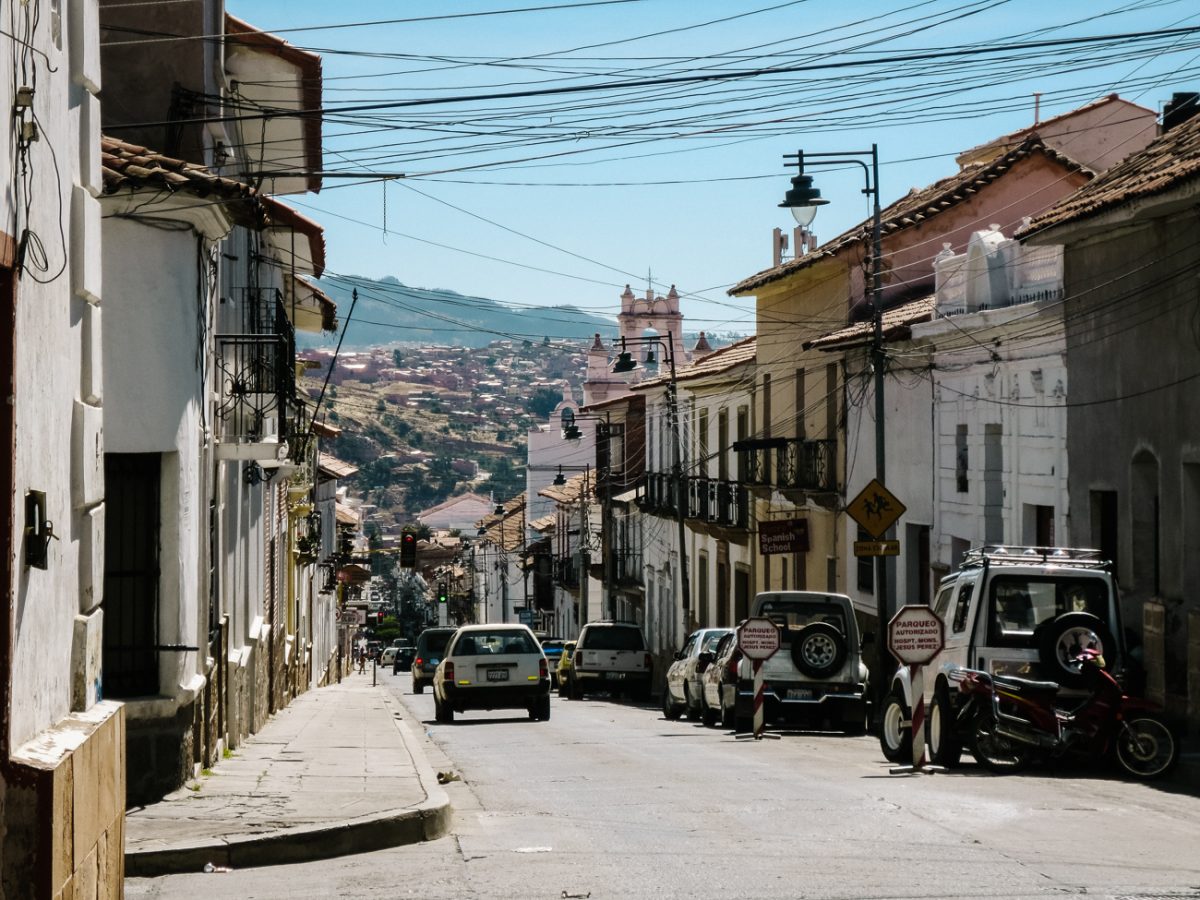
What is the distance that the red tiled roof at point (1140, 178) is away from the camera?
760 inches

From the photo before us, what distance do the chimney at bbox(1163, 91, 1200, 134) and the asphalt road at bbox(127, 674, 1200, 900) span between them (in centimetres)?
1361

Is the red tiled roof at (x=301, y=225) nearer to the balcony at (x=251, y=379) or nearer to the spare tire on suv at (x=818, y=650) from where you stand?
the balcony at (x=251, y=379)

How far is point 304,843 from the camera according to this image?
35.8 feet

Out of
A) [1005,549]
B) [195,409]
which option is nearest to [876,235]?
[1005,549]

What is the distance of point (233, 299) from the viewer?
68.0 feet

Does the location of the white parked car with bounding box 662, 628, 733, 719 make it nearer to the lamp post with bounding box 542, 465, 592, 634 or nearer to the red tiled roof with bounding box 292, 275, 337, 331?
the red tiled roof with bounding box 292, 275, 337, 331

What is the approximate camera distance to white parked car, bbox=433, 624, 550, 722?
2808 cm

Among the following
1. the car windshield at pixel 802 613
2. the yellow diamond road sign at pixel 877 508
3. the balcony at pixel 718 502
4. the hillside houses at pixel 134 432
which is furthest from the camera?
the balcony at pixel 718 502

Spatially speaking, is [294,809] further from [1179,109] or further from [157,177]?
[1179,109]

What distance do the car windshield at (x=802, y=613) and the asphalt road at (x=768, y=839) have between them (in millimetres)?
5907

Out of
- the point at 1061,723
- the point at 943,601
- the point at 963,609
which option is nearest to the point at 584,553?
the point at 943,601

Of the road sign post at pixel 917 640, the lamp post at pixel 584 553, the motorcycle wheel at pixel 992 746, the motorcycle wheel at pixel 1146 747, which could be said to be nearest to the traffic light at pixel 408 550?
the lamp post at pixel 584 553

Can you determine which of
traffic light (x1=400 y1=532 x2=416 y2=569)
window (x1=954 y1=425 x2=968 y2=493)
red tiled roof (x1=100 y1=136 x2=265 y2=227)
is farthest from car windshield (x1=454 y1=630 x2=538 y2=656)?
traffic light (x1=400 y1=532 x2=416 y2=569)

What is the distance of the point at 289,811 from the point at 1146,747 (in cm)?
777
